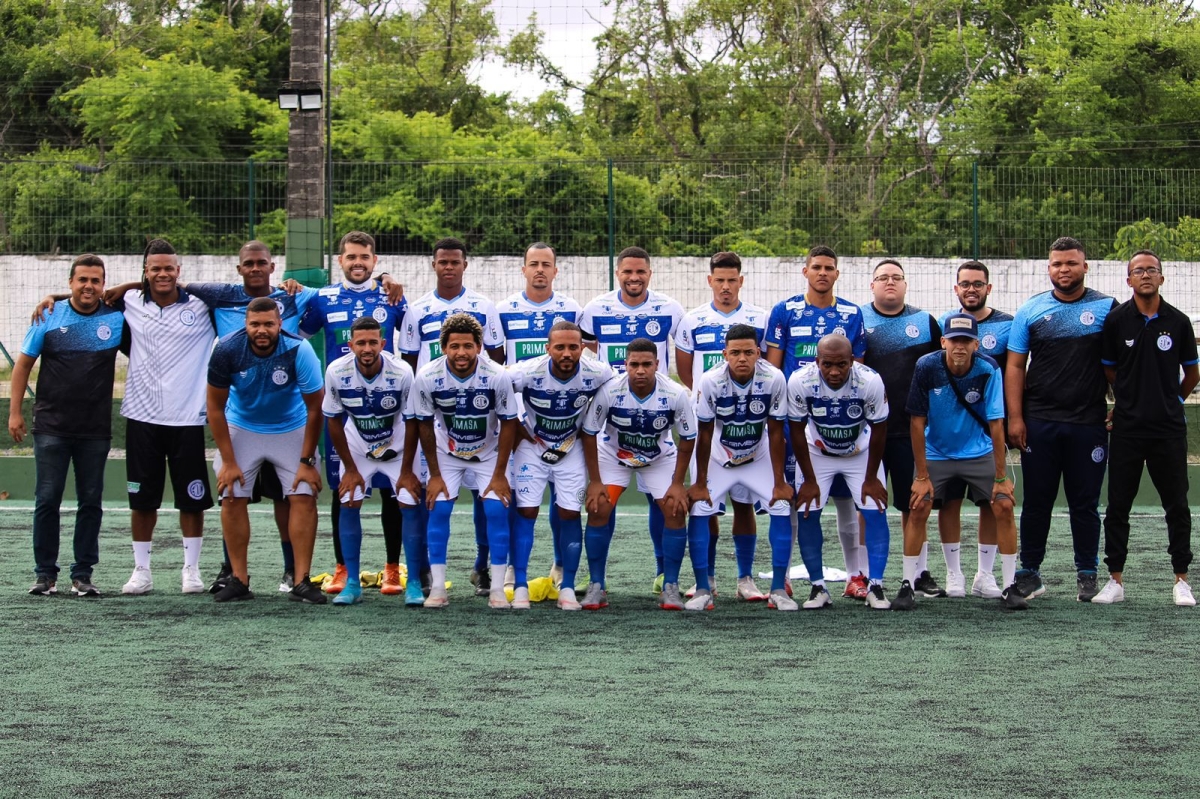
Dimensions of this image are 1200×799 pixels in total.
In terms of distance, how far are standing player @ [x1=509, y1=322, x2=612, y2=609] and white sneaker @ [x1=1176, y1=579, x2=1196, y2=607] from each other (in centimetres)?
314

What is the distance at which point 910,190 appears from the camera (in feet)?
44.8

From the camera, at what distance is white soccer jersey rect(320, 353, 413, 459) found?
A: 777cm

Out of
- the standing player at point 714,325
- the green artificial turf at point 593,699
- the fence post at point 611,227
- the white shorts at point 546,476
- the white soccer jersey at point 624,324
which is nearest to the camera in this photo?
the green artificial turf at point 593,699

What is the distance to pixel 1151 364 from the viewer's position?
7789 mm

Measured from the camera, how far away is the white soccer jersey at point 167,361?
26.6ft

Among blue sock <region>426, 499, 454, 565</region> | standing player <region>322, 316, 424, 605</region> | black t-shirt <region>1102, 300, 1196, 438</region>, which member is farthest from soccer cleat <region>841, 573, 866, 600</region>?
standing player <region>322, 316, 424, 605</region>

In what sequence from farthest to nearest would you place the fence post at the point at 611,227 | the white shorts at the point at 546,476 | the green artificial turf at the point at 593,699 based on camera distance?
the fence post at the point at 611,227, the white shorts at the point at 546,476, the green artificial turf at the point at 593,699

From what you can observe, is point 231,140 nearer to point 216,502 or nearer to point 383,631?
point 216,502

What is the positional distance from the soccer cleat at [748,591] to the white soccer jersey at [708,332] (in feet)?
3.91

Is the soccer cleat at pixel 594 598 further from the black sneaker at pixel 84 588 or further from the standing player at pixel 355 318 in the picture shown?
the black sneaker at pixel 84 588

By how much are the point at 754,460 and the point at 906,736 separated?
2.88 meters

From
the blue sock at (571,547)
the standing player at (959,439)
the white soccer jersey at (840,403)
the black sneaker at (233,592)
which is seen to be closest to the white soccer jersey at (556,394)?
the blue sock at (571,547)

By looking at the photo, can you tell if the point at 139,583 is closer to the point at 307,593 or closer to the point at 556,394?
the point at 307,593

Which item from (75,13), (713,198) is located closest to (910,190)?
(713,198)
